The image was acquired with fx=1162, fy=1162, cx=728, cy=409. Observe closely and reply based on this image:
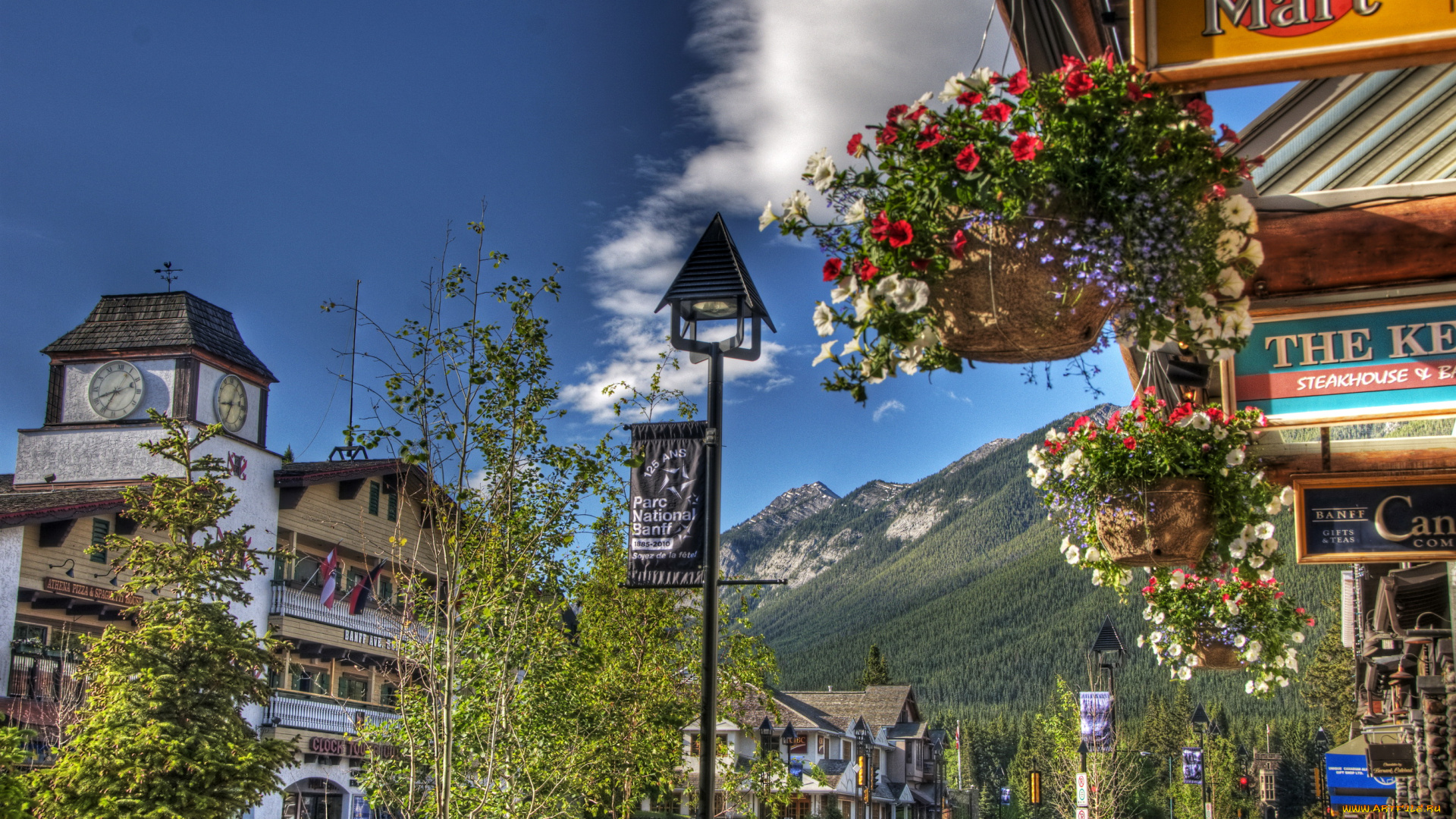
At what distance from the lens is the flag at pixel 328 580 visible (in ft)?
106

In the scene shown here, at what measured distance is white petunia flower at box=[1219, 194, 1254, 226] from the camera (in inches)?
146

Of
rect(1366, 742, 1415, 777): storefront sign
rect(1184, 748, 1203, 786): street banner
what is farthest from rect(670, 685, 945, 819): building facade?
rect(1366, 742, 1415, 777): storefront sign

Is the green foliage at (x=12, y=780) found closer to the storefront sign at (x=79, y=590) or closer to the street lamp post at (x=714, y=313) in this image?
the street lamp post at (x=714, y=313)

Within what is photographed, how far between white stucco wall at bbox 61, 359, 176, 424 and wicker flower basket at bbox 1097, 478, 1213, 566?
28.8 m

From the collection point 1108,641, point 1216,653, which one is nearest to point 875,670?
point 1108,641

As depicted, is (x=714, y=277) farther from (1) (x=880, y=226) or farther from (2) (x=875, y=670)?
(2) (x=875, y=670)

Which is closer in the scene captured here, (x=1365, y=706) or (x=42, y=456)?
(x=1365, y=706)

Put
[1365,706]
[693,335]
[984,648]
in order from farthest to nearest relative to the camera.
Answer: [984,648]
[1365,706]
[693,335]

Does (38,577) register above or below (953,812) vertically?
above

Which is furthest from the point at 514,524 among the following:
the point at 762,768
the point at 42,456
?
the point at 42,456

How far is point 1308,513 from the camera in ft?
23.3

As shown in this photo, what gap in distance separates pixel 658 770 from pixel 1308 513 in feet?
36.6

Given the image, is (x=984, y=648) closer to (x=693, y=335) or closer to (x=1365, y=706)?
(x=1365, y=706)

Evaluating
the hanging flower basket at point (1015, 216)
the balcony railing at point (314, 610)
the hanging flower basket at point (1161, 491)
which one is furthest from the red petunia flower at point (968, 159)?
the balcony railing at point (314, 610)
